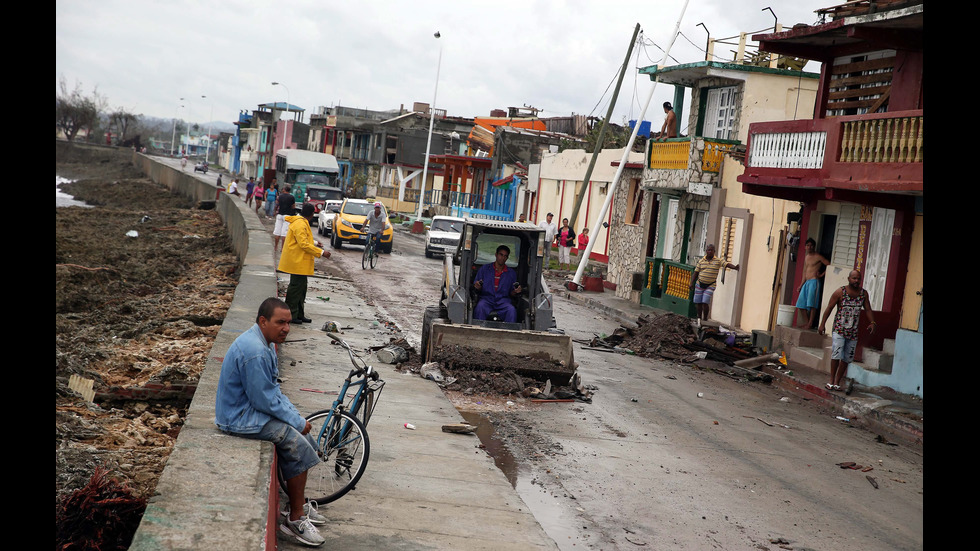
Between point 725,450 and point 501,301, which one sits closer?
point 725,450

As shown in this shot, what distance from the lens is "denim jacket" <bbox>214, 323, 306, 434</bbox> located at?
6070 millimetres

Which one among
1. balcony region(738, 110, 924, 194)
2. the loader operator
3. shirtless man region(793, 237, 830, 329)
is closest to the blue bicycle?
the loader operator

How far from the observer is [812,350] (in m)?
17.8

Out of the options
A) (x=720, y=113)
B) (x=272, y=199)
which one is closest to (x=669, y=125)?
(x=720, y=113)

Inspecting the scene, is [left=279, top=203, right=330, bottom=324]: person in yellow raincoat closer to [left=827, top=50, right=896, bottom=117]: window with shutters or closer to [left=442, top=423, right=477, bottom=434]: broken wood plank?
[left=442, top=423, right=477, bottom=434]: broken wood plank

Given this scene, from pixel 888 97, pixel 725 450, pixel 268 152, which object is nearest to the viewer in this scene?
pixel 725 450

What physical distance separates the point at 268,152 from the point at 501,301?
4083 inches

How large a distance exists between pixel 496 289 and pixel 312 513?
8269 mm

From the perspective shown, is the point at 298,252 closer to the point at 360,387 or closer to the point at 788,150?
the point at 360,387

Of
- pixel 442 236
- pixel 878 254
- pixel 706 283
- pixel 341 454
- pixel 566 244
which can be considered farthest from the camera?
pixel 442 236

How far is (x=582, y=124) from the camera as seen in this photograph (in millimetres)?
63688

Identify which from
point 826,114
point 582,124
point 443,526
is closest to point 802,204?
point 826,114

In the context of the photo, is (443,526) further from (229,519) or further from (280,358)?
(280,358)

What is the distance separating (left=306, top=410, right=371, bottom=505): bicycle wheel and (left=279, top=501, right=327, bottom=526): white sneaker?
0.56 metres
